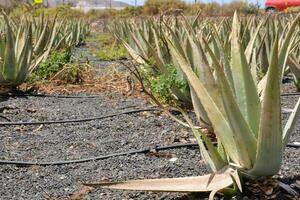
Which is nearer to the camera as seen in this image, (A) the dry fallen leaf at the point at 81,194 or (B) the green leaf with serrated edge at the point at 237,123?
(B) the green leaf with serrated edge at the point at 237,123

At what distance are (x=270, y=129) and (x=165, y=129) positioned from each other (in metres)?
1.71

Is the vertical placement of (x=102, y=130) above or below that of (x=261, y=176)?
below

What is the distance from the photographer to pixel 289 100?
465 cm

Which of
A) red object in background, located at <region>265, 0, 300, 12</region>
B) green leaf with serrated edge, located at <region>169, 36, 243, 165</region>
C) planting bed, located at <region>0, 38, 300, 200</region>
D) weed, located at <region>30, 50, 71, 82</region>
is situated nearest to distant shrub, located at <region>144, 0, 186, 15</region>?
red object in background, located at <region>265, 0, 300, 12</region>

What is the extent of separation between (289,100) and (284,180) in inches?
94.8

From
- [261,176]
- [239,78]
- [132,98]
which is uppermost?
[239,78]

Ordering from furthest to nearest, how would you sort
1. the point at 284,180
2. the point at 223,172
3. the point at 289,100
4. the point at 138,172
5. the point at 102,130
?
1. the point at 289,100
2. the point at 102,130
3. the point at 138,172
4. the point at 284,180
5. the point at 223,172

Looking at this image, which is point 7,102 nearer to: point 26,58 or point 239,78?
point 26,58

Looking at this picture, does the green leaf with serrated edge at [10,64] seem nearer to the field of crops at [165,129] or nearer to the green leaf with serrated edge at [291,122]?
the field of crops at [165,129]

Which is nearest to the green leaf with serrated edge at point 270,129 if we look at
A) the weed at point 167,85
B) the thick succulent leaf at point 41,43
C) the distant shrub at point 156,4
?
the weed at point 167,85

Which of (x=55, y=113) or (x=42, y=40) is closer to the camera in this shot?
(x=55, y=113)

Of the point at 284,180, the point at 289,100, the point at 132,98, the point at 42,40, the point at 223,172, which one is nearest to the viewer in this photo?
the point at 223,172

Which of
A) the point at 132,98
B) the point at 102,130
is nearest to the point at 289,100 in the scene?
the point at 132,98

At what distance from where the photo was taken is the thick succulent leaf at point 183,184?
2.09 meters
